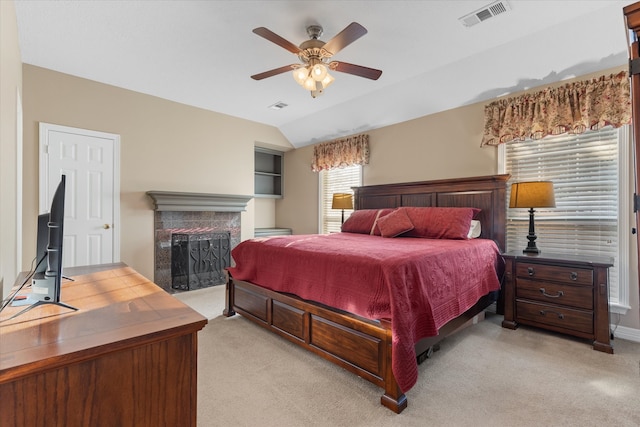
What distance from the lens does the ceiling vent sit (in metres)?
2.34

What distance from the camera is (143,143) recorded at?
4168 millimetres

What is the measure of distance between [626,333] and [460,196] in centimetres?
186

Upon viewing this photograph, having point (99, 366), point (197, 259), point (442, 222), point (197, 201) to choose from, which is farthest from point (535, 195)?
point (197, 259)

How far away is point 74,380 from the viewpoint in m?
0.82

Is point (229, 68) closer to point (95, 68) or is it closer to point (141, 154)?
point (95, 68)

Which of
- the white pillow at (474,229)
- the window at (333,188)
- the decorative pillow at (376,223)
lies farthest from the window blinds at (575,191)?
the window at (333,188)

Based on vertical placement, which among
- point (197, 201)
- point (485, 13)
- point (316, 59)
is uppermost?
point (485, 13)

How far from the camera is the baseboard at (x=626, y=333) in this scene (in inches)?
103

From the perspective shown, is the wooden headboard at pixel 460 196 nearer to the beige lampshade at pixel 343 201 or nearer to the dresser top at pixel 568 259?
A: the beige lampshade at pixel 343 201

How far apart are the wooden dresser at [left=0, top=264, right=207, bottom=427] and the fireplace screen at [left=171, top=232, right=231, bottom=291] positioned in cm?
338

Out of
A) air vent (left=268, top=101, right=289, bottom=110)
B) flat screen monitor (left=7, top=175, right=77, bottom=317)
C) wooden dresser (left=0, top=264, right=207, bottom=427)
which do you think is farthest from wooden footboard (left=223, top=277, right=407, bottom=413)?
air vent (left=268, top=101, right=289, bottom=110)

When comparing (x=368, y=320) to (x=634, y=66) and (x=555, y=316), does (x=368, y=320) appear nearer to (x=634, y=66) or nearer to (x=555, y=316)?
(x=634, y=66)

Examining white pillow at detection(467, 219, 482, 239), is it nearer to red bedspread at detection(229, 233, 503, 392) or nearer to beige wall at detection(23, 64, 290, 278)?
red bedspread at detection(229, 233, 503, 392)

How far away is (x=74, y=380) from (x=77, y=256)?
3615mm
